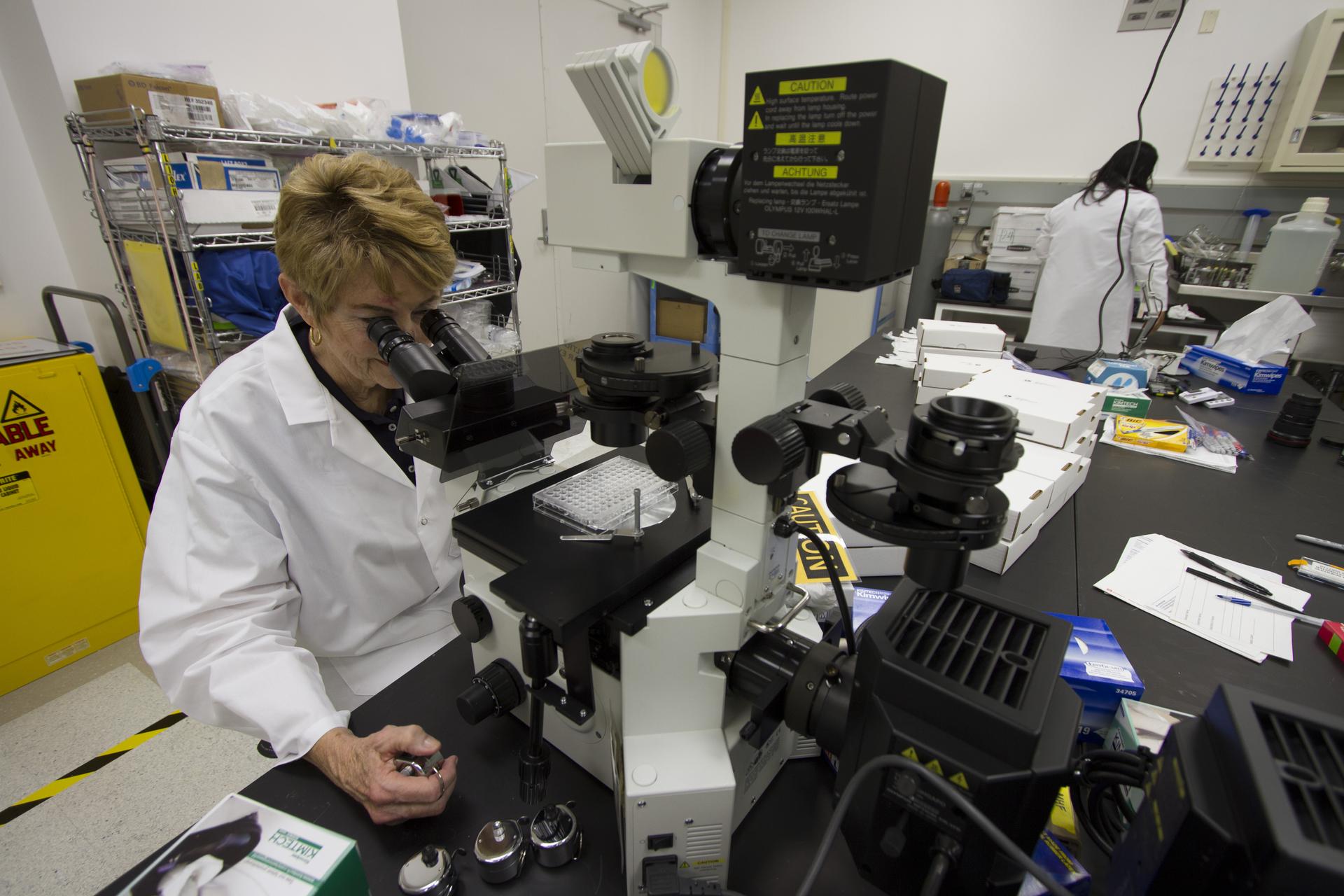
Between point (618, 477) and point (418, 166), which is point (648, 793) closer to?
point (618, 477)

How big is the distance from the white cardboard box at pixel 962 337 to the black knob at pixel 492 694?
1.86m

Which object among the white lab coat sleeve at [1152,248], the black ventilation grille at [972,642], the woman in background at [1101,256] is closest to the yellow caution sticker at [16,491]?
the black ventilation grille at [972,642]

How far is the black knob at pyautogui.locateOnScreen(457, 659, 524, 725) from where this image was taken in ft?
2.27

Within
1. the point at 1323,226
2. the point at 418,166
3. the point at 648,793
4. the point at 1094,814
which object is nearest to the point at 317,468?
the point at 648,793

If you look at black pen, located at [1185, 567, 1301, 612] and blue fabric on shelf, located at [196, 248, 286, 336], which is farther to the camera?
blue fabric on shelf, located at [196, 248, 286, 336]

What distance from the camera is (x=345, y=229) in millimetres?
906

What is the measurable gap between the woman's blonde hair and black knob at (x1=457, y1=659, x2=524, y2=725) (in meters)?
0.61

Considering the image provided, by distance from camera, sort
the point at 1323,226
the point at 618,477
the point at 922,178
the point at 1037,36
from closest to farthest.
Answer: the point at 922,178 → the point at 618,477 → the point at 1323,226 → the point at 1037,36

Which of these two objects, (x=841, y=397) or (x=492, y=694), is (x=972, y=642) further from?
(x=492, y=694)

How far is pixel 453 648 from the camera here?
94 centimetres

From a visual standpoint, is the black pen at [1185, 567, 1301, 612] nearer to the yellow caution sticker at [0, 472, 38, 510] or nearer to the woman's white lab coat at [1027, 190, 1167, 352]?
the woman's white lab coat at [1027, 190, 1167, 352]

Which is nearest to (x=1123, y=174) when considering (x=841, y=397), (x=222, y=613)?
(x=841, y=397)

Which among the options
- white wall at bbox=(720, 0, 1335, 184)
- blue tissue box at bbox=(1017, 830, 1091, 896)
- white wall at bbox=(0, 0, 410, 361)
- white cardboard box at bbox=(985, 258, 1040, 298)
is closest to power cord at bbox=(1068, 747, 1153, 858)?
blue tissue box at bbox=(1017, 830, 1091, 896)

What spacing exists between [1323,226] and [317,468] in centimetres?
462
